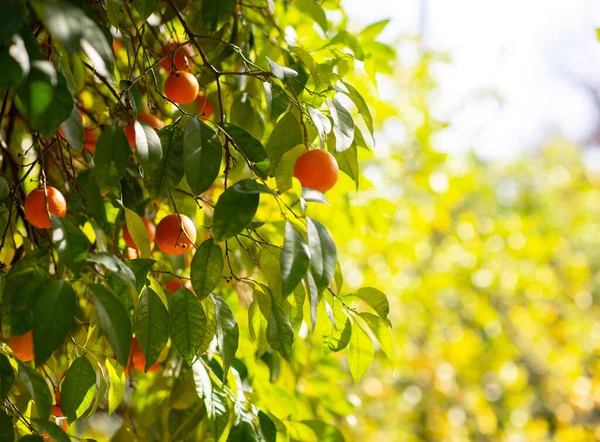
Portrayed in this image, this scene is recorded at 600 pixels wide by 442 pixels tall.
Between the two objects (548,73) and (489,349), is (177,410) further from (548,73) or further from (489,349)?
(548,73)

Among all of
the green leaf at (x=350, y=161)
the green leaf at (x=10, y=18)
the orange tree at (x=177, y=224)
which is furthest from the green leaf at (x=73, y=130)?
the green leaf at (x=350, y=161)

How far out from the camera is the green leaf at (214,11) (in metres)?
0.63

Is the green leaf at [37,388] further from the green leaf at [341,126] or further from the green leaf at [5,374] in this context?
the green leaf at [341,126]

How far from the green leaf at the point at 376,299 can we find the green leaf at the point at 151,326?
0.60 feet

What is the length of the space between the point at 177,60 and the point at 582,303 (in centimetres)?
307

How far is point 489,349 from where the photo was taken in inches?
123

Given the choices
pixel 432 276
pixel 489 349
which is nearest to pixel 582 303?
pixel 489 349

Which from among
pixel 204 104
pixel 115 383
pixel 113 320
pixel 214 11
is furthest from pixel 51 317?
pixel 204 104

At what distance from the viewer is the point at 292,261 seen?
16.4 inches

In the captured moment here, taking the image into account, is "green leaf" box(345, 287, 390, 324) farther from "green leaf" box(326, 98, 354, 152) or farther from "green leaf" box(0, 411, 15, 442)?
"green leaf" box(0, 411, 15, 442)

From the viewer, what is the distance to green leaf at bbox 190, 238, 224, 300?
0.53 m

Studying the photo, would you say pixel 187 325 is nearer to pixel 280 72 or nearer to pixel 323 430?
pixel 280 72

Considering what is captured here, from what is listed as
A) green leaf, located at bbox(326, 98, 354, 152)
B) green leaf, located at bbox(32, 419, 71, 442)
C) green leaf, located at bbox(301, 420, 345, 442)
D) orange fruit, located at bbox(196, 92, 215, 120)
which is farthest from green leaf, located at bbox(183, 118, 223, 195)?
green leaf, located at bbox(301, 420, 345, 442)

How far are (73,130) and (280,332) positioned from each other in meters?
0.24
